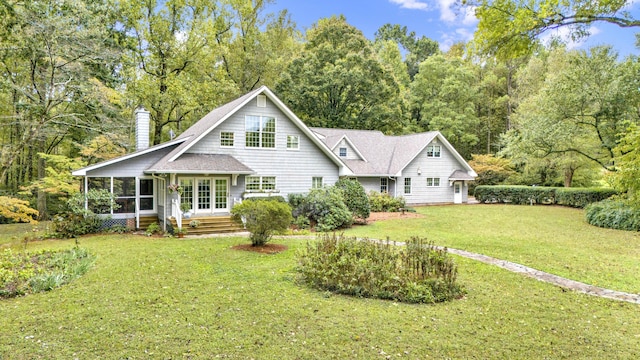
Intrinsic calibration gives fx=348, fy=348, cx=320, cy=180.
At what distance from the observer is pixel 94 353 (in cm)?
446

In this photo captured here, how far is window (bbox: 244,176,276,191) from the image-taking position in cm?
1715

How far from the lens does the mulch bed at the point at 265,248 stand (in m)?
10.5

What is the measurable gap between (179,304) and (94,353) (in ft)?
5.82

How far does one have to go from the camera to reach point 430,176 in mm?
26609

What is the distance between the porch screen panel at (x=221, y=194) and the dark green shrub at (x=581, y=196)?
22.5 meters

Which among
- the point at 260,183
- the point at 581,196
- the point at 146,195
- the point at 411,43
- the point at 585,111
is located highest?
the point at 411,43

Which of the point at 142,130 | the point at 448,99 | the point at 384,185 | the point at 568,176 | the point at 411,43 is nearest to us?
the point at 142,130

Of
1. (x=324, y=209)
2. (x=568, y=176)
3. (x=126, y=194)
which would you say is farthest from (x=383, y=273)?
(x=568, y=176)

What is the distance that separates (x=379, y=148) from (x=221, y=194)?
15.0 metres

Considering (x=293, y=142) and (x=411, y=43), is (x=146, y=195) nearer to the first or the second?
(x=293, y=142)

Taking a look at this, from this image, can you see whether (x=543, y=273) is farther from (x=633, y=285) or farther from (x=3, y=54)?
(x=3, y=54)

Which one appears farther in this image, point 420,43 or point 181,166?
point 420,43

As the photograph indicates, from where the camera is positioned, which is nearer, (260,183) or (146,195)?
(146,195)

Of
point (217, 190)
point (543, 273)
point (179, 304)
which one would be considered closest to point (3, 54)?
point (217, 190)
